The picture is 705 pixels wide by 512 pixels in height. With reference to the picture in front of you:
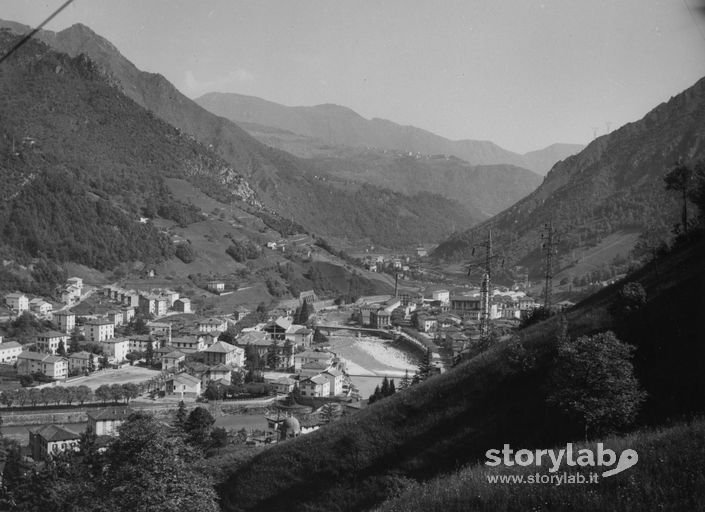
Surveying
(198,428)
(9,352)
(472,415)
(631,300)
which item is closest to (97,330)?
(9,352)

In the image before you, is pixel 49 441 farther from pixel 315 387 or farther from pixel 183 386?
pixel 315 387

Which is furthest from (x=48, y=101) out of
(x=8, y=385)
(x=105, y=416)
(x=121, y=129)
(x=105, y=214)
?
(x=105, y=416)

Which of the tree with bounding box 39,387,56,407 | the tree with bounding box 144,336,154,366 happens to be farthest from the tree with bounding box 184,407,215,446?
the tree with bounding box 144,336,154,366

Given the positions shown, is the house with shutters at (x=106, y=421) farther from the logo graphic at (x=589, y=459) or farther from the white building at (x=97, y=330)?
the logo graphic at (x=589, y=459)

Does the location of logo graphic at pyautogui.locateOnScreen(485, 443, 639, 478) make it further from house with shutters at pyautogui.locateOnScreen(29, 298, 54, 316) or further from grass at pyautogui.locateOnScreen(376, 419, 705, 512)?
house with shutters at pyautogui.locateOnScreen(29, 298, 54, 316)

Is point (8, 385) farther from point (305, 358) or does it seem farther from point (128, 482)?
point (128, 482)

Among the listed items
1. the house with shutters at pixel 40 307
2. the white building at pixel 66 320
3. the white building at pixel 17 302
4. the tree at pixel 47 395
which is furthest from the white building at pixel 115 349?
the tree at pixel 47 395

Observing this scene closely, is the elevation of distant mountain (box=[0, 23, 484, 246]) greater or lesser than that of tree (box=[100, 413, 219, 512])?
greater
